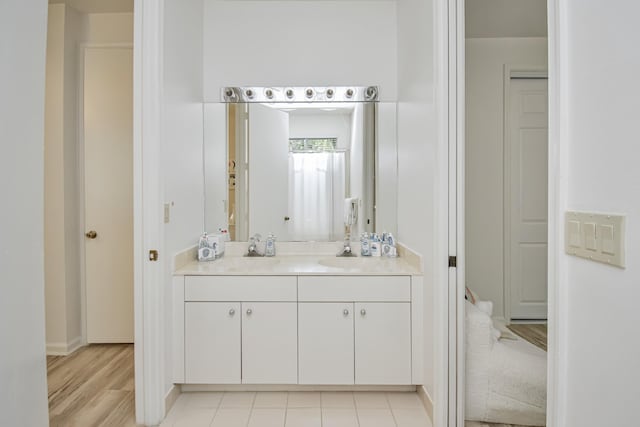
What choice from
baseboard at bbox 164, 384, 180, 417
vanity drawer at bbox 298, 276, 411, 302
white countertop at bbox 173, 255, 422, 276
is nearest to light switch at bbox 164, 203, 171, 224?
white countertop at bbox 173, 255, 422, 276

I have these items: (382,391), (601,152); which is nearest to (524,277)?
(382,391)

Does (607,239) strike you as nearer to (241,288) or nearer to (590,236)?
(590,236)

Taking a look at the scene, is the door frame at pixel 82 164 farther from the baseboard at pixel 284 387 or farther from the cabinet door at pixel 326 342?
the cabinet door at pixel 326 342

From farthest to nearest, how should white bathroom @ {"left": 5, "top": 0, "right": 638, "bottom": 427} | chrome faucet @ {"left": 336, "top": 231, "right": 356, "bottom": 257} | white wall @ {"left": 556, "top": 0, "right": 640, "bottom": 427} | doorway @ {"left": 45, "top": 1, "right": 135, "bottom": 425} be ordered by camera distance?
1. doorway @ {"left": 45, "top": 1, "right": 135, "bottom": 425}
2. chrome faucet @ {"left": 336, "top": 231, "right": 356, "bottom": 257}
3. white bathroom @ {"left": 5, "top": 0, "right": 638, "bottom": 427}
4. white wall @ {"left": 556, "top": 0, "right": 640, "bottom": 427}

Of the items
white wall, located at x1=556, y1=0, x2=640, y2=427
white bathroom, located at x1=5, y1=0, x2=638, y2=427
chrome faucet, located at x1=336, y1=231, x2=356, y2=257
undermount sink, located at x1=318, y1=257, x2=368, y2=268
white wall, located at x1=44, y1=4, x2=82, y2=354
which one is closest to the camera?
white wall, located at x1=556, y1=0, x2=640, y2=427

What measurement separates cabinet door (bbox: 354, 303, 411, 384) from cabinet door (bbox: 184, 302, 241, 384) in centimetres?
70

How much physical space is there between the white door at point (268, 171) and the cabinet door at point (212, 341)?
79cm

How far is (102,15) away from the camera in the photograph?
10.6ft

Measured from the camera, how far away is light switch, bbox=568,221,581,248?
0.97 m

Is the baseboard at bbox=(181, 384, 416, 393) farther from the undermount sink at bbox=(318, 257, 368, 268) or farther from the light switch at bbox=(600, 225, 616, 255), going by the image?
the light switch at bbox=(600, 225, 616, 255)

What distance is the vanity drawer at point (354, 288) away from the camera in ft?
7.77

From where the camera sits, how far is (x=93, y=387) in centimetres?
255

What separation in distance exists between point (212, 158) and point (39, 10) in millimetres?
2067

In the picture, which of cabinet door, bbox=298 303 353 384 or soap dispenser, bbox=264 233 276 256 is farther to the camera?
soap dispenser, bbox=264 233 276 256
